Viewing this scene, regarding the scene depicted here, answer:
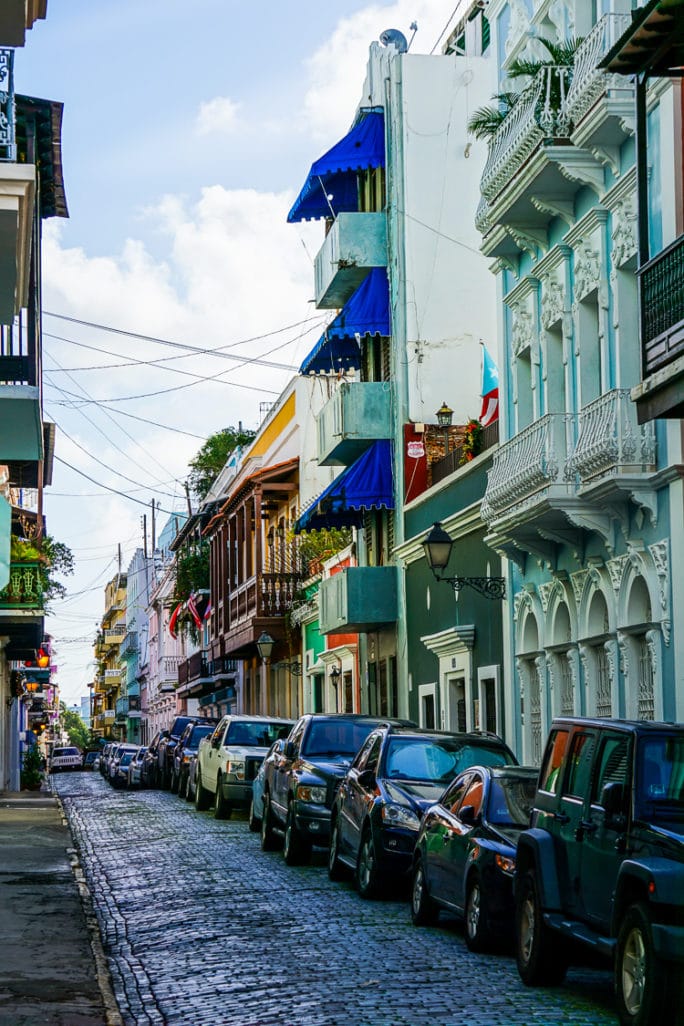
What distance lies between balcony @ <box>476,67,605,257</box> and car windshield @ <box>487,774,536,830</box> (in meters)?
8.49

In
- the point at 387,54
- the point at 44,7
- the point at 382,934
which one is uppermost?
the point at 387,54

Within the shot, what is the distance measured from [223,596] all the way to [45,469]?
1887cm

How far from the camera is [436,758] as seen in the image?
16.2 meters

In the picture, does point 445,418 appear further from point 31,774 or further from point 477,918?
point 31,774

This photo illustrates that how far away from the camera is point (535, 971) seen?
34.0 ft

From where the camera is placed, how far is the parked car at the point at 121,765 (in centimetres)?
4727

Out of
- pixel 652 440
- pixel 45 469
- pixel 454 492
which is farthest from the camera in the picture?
pixel 45 469

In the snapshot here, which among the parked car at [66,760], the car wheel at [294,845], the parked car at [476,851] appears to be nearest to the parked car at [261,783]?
the car wheel at [294,845]

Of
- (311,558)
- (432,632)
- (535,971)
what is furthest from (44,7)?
(311,558)

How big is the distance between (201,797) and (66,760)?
49.0 meters

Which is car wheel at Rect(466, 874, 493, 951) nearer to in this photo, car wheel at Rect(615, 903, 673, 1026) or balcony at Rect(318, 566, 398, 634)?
car wheel at Rect(615, 903, 673, 1026)

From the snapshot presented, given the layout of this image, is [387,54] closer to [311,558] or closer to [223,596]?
[311,558]

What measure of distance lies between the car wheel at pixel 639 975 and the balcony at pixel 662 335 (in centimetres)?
545

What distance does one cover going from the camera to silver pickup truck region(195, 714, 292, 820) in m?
28.2
